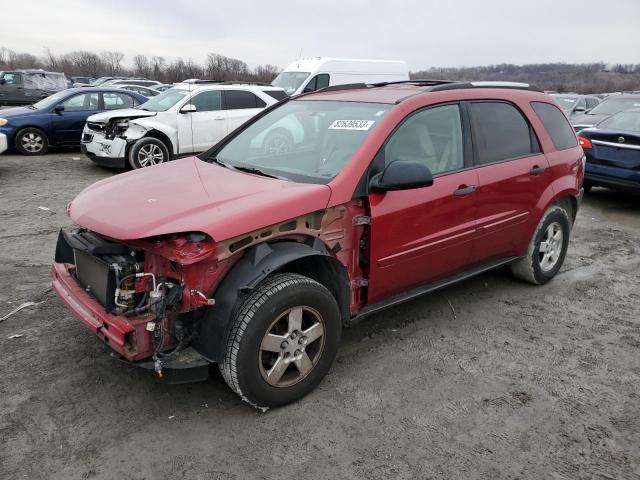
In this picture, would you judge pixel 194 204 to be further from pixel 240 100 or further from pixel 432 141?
pixel 240 100

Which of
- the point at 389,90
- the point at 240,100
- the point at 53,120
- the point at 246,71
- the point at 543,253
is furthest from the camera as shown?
the point at 246,71

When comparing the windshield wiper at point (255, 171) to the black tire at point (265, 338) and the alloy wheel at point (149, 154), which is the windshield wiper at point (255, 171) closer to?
the black tire at point (265, 338)

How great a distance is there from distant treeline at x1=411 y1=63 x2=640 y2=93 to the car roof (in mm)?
43965

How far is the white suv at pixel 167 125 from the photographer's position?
32.0 feet

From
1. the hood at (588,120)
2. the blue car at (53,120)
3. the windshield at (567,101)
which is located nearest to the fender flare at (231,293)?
the hood at (588,120)

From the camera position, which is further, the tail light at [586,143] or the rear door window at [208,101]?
the rear door window at [208,101]

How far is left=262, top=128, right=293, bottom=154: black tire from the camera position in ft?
12.7

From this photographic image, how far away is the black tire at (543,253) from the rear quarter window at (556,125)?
59cm

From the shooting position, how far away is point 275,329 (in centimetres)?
300

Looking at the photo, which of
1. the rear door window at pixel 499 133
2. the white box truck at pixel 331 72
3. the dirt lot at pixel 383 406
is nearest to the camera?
the dirt lot at pixel 383 406

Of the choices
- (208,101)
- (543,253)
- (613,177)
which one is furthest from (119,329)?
(208,101)

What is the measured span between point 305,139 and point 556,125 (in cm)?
252

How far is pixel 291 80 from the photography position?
14859mm

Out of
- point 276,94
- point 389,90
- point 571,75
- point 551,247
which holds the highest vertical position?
point 571,75
